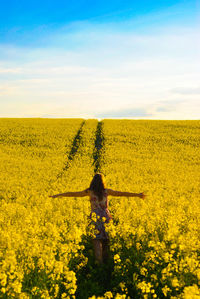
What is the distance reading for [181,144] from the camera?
111ft

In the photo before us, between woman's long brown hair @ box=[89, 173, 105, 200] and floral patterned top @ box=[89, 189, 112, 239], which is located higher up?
woman's long brown hair @ box=[89, 173, 105, 200]

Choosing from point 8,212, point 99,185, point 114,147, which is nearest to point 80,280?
point 99,185

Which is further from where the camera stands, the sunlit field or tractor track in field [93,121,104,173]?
tractor track in field [93,121,104,173]

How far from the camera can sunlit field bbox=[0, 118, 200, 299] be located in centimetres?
597

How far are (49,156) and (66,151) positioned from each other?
2331mm

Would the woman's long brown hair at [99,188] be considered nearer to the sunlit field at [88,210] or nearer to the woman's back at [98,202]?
the woman's back at [98,202]

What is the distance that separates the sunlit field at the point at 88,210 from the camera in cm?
597

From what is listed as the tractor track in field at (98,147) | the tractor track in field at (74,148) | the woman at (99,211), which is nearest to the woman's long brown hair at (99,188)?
the woman at (99,211)

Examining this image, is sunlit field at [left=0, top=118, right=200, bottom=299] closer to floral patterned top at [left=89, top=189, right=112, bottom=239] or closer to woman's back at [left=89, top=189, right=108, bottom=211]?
floral patterned top at [left=89, top=189, right=112, bottom=239]

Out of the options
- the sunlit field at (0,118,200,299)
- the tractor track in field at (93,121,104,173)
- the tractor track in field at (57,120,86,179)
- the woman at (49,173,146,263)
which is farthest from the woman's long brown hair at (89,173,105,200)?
the tractor track in field at (93,121,104,173)

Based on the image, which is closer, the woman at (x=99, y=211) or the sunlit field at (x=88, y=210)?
the sunlit field at (x=88, y=210)

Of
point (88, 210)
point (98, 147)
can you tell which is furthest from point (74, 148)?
point (88, 210)

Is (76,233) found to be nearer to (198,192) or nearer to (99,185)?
(99,185)

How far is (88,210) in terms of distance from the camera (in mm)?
12422
